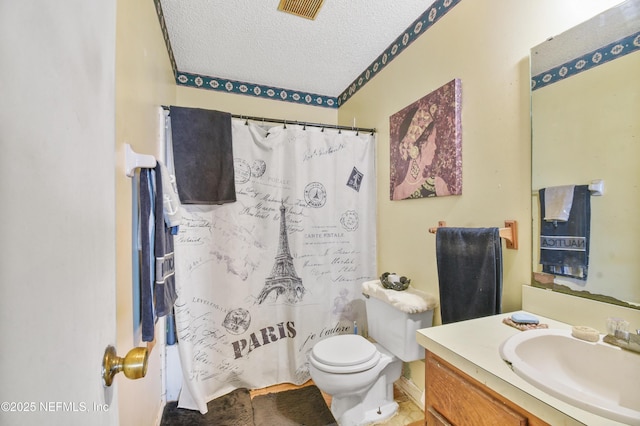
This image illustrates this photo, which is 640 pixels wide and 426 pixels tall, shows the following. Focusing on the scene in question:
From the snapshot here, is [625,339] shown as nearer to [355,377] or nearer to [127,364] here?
[355,377]

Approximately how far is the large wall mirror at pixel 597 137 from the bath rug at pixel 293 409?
1.45 metres

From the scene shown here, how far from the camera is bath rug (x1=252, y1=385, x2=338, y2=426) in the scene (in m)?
1.60

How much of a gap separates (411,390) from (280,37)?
2.55m

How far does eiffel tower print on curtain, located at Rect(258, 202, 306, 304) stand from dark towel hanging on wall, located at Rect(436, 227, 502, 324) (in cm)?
106

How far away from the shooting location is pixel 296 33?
1.81m

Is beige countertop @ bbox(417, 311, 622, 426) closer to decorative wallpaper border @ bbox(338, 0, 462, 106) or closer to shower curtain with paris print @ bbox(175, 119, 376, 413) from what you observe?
shower curtain with paris print @ bbox(175, 119, 376, 413)

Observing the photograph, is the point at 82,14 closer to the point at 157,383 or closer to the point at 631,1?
the point at 631,1

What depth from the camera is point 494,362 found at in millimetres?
730

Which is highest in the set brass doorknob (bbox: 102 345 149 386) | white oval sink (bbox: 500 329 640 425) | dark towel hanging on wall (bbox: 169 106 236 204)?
dark towel hanging on wall (bbox: 169 106 236 204)

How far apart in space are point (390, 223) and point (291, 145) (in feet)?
3.18

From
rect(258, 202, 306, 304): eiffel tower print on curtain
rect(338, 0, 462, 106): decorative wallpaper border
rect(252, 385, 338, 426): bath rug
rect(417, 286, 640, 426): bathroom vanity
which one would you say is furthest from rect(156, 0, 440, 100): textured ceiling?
rect(252, 385, 338, 426): bath rug

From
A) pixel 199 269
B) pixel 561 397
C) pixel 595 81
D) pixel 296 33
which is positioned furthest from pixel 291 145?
pixel 561 397

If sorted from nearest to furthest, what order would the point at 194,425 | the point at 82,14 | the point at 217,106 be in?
the point at 82,14 → the point at 194,425 → the point at 217,106

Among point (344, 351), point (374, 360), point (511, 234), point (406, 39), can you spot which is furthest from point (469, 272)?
point (406, 39)
